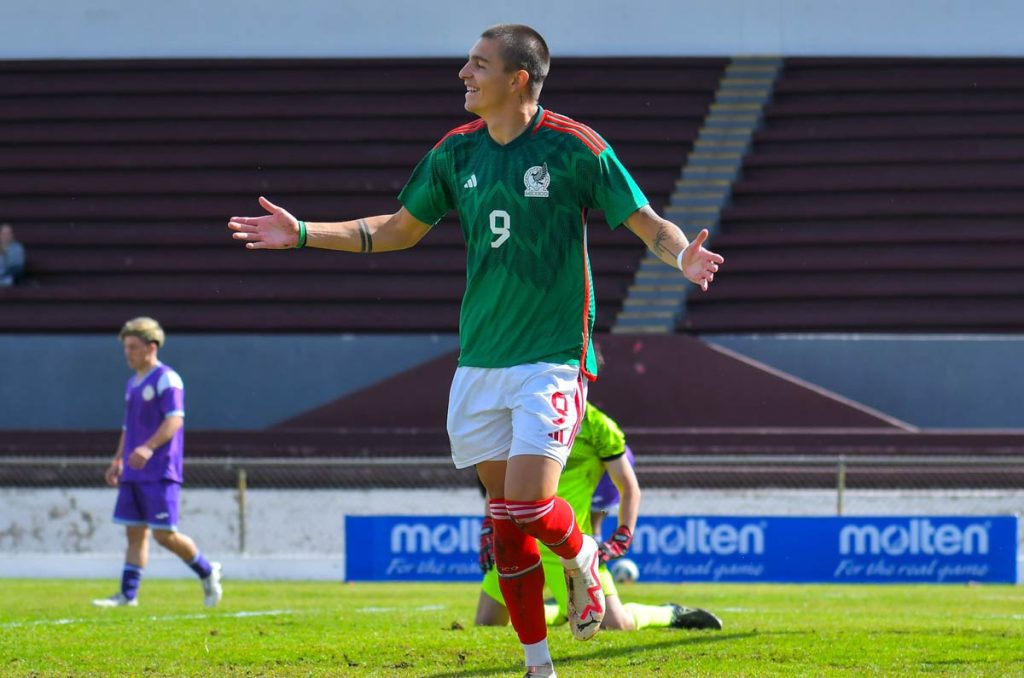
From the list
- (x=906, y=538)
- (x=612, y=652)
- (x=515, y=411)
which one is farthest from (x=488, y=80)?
(x=906, y=538)

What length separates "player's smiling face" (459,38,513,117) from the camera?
16.6ft

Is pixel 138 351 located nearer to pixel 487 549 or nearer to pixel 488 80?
pixel 487 549

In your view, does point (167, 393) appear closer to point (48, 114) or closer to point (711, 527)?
point (711, 527)

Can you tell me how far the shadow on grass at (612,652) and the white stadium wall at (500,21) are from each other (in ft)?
50.7

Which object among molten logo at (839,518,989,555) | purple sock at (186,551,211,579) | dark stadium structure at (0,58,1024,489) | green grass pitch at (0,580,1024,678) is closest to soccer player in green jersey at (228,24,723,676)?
green grass pitch at (0,580,1024,678)

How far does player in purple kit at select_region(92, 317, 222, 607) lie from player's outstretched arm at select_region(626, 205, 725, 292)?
18.3ft

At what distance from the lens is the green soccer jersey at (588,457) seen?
7.38 m

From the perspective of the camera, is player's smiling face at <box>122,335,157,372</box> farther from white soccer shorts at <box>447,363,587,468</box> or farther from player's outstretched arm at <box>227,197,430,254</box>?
white soccer shorts at <box>447,363,587,468</box>

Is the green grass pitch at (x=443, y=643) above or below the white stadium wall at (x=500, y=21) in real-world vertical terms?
below

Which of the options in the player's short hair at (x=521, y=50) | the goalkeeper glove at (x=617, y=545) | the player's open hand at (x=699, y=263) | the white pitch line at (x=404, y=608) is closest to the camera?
the player's open hand at (x=699, y=263)

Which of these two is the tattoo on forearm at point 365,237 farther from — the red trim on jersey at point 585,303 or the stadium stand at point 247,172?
the stadium stand at point 247,172

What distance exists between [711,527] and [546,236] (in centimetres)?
857

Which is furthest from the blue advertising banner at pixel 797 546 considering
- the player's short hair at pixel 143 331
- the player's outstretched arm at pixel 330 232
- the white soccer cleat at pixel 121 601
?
the player's outstretched arm at pixel 330 232

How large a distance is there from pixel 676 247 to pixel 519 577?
123 cm
